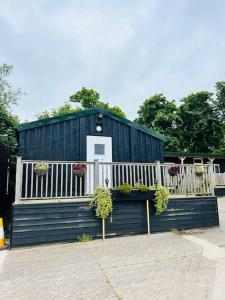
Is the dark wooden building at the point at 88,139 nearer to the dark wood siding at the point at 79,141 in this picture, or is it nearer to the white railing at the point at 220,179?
the dark wood siding at the point at 79,141

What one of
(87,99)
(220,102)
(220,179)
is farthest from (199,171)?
(87,99)

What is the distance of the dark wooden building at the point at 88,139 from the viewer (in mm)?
7645

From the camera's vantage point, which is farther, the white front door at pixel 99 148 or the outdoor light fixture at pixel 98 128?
the outdoor light fixture at pixel 98 128

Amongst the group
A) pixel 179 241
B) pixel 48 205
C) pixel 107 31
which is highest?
pixel 107 31

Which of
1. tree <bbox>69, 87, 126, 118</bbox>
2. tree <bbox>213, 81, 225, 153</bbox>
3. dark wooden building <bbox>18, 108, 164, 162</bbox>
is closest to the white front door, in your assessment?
dark wooden building <bbox>18, 108, 164, 162</bbox>

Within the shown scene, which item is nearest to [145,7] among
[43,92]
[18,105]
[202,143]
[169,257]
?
[169,257]

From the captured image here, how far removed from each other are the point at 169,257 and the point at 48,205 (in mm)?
3019

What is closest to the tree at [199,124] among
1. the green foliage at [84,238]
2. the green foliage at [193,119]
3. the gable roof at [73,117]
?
the green foliage at [193,119]

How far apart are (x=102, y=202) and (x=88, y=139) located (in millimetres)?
3166

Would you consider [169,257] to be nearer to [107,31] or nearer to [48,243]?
[48,243]

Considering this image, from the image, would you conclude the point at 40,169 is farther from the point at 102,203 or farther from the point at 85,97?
the point at 85,97

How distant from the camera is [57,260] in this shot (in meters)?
4.41

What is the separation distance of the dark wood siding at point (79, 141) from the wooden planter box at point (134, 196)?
2445 mm

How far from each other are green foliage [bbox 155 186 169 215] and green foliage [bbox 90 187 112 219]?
4.57 ft
